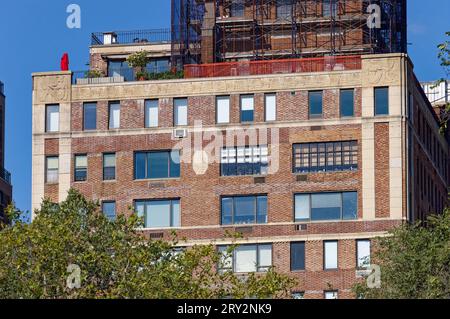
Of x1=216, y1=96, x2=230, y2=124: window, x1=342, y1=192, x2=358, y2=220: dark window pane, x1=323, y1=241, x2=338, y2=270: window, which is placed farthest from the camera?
x1=216, y1=96, x2=230, y2=124: window

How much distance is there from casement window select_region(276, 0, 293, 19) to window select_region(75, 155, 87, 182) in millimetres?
16889

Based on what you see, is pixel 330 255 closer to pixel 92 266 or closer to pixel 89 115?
pixel 89 115

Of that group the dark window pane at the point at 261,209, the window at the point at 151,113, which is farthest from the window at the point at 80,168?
the dark window pane at the point at 261,209

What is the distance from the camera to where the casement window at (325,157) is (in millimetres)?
102438

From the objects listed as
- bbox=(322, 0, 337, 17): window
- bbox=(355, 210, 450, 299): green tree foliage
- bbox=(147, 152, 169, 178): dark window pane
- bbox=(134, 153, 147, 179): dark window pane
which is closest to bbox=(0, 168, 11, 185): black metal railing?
bbox=(134, 153, 147, 179): dark window pane

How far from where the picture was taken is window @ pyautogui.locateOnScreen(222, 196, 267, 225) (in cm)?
10288

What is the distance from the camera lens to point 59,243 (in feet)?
243

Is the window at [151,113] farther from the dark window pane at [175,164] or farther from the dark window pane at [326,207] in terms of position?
the dark window pane at [326,207]

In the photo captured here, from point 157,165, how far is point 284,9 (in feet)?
50.6

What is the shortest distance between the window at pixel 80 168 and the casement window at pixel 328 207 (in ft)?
45.4

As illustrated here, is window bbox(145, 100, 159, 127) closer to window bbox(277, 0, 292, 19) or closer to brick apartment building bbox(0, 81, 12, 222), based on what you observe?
window bbox(277, 0, 292, 19)

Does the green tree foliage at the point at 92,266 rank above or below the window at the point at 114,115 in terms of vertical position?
below

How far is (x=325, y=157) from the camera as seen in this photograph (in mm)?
102562

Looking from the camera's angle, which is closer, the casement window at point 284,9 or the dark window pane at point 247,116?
the dark window pane at point 247,116
